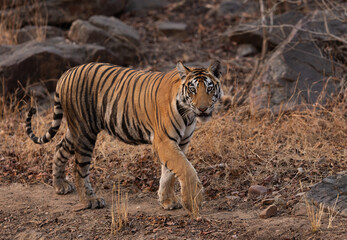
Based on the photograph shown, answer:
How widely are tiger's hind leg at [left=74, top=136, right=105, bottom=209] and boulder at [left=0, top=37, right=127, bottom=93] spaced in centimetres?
369

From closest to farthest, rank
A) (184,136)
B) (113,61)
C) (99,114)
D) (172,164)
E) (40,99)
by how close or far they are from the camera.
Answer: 1. (172,164)
2. (184,136)
3. (99,114)
4. (40,99)
5. (113,61)

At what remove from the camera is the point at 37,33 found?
32.9 feet

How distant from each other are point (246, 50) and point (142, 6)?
3.74m

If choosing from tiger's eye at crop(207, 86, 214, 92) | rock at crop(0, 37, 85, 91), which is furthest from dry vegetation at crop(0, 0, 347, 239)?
tiger's eye at crop(207, 86, 214, 92)

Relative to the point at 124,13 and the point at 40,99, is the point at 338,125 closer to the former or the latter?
the point at 40,99

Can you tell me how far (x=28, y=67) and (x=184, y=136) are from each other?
4.65 meters

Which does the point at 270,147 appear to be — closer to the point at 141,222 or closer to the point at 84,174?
the point at 141,222

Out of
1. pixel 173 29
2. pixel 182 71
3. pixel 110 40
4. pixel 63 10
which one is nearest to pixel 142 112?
pixel 182 71

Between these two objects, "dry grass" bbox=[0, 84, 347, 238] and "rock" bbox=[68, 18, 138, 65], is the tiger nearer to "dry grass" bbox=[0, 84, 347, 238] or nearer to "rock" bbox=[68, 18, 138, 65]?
"dry grass" bbox=[0, 84, 347, 238]

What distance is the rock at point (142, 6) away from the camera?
1299 centimetres

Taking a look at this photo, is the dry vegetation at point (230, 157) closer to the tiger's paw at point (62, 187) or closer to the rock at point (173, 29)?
the tiger's paw at point (62, 187)

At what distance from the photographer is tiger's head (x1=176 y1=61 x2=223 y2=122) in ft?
14.0

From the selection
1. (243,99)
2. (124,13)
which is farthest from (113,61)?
(124,13)

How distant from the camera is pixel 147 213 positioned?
192 inches
